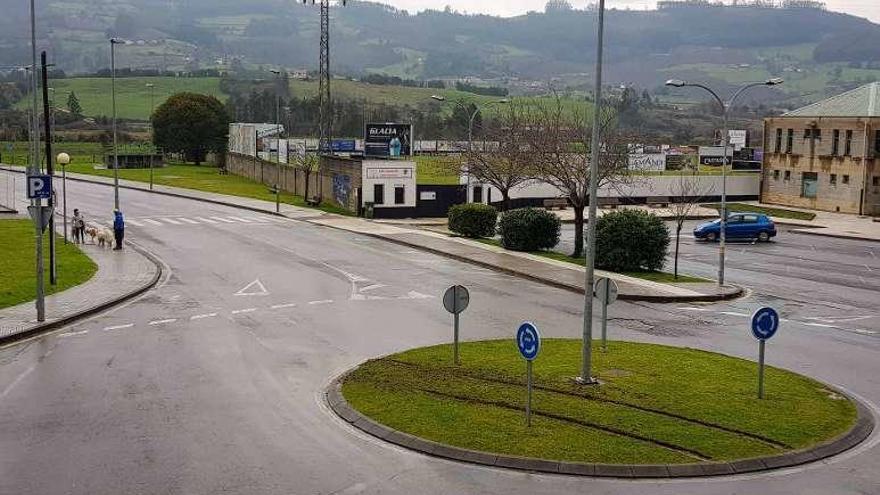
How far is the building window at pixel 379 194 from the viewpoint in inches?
2061

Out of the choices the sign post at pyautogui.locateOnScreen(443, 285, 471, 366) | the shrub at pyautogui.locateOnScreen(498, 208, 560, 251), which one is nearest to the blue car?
the shrub at pyautogui.locateOnScreen(498, 208, 560, 251)

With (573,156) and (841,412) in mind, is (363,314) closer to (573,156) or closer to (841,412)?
(841,412)

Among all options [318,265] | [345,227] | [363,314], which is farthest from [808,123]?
[363,314]

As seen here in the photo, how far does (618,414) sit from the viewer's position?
13.9 metres

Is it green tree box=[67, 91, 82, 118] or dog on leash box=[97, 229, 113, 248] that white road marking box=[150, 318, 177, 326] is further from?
green tree box=[67, 91, 82, 118]

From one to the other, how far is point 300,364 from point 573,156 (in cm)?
2388

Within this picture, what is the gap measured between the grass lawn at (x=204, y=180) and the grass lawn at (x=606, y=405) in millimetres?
37782

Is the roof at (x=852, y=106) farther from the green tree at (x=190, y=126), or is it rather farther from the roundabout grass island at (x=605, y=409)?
the green tree at (x=190, y=126)

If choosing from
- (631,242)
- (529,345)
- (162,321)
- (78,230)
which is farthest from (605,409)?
(78,230)

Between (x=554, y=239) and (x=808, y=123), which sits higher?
(x=808, y=123)

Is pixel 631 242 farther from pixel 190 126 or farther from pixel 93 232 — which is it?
pixel 190 126

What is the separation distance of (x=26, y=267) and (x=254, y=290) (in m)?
8.56

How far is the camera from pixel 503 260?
110 ft

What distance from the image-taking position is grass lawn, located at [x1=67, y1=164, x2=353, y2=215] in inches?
2464
